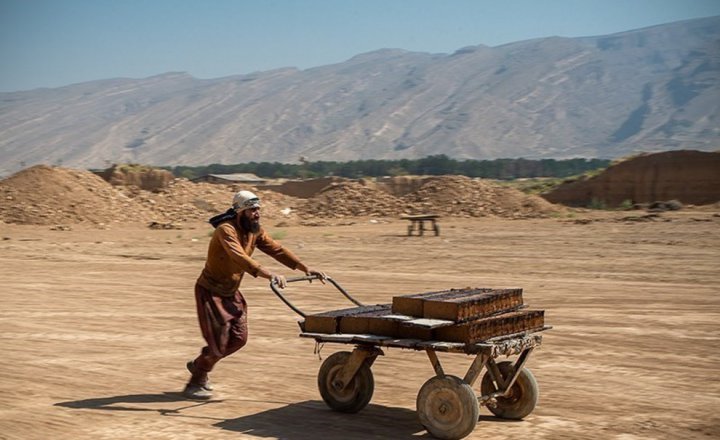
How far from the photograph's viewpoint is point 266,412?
8.09 metres

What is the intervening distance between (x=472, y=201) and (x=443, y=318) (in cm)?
3744

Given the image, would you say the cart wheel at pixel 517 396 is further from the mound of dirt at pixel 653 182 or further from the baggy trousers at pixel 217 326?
the mound of dirt at pixel 653 182

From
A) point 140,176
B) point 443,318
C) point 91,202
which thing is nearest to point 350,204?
point 91,202

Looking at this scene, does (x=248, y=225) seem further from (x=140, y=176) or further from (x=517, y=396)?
(x=140, y=176)

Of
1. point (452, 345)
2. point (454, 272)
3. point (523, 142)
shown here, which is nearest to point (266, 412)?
point (452, 345)

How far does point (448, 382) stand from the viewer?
7.01 meters

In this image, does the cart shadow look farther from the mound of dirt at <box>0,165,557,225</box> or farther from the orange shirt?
the mound of dirt at <box>0,165,557,225</box>

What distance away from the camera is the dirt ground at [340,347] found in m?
7.69

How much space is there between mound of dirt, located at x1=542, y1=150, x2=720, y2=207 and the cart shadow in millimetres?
37506

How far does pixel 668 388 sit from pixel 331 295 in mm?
8411

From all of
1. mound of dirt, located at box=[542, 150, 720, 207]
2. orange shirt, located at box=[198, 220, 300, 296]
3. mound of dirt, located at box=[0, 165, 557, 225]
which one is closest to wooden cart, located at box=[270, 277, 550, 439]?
orange shirt, located at box=[198, 220, 300, 296]

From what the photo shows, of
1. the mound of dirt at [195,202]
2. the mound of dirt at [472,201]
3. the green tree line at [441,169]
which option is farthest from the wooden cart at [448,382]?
the green tree line at [441,169]

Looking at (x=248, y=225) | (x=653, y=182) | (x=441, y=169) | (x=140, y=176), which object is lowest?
(x=248, y=225)

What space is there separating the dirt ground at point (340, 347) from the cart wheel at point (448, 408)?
257mm
